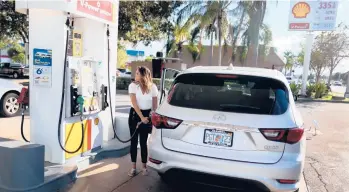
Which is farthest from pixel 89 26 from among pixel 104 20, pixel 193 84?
pixel 193 84

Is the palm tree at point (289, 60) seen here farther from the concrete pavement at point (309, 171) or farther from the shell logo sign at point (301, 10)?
the concrete pavement at point (309, 171)

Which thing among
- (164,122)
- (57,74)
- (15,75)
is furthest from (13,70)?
(164,122)

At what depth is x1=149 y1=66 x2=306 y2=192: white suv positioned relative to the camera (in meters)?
2.89

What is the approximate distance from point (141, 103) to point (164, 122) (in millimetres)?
984

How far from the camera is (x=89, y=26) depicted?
188 inches

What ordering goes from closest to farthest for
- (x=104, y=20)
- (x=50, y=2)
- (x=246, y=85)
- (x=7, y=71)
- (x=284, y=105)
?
1. (x=284, y=105)
2. (x=246, y=85)
3. (x=50, y=2)
4. (x=104, y=20)
5. (x=7, y=71)

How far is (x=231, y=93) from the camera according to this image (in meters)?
3.51

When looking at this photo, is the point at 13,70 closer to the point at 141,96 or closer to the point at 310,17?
the point at 310,17

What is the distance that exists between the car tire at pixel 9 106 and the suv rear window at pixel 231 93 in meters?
6.29

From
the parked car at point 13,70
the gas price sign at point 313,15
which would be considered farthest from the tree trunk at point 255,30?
the parked car at point 13,70

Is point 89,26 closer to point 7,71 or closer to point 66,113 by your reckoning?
point 66,113

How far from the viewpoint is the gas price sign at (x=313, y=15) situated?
1992 cm

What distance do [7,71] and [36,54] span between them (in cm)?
2653

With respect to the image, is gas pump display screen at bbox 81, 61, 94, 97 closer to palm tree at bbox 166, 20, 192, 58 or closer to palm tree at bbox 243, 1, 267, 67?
palm tree at bbox 243, 1, 267, 67
